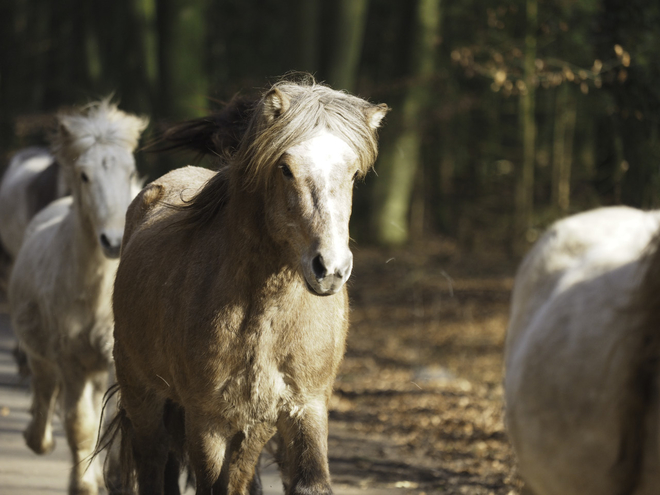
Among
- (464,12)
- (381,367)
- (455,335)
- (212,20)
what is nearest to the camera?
(381,367)

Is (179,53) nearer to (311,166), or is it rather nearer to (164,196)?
(164,196)

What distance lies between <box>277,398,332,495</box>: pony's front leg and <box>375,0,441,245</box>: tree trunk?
1355 cm

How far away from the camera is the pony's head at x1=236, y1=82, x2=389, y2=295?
320 cm

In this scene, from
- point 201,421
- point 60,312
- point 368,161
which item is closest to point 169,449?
point 201,421

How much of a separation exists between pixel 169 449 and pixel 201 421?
3.67 ft

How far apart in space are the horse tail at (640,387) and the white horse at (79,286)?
3854 mm

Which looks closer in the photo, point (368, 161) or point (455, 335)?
point (368, 161)

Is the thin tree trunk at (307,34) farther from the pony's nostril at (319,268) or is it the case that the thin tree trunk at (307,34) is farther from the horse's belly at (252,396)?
the pony's nostril at (319,268)

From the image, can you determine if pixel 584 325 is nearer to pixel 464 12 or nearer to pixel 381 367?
pixel 381 367

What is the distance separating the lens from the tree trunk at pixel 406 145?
57.3ft

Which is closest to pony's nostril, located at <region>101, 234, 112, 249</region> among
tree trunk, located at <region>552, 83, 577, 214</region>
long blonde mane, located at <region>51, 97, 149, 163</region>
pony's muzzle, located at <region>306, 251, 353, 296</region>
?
long blonde mane, located at <region>51, 97, 149, 163</region>

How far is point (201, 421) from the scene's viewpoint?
358cm

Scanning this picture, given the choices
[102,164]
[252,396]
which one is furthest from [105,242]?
[252,396]

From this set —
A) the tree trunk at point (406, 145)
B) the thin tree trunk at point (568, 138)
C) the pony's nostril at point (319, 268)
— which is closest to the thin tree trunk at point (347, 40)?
the tree trunk at point (406, 145)
